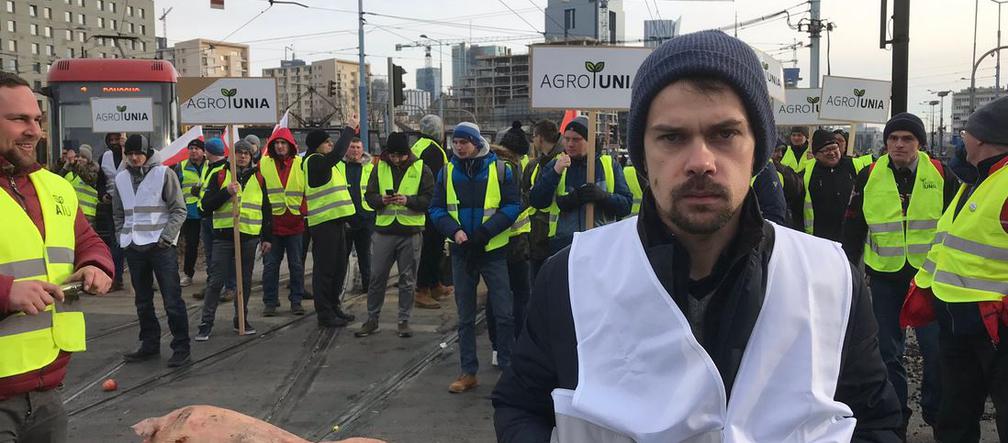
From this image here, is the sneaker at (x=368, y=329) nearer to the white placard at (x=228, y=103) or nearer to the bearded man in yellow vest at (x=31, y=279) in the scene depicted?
the white placard at (x=228, y=103)

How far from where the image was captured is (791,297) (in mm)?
1447

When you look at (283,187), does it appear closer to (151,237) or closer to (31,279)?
(151,237)

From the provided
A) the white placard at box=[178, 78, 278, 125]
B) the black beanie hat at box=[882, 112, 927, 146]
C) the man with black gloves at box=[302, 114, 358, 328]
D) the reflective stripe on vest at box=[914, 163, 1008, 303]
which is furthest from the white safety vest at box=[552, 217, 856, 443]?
the white placard at box=[178, 78, 278, 125]

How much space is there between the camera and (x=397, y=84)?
16031 millimetres

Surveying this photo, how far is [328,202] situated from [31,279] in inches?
208

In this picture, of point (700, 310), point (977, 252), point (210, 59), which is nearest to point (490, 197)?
point (977, 252)

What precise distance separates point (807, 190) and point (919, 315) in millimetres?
3407

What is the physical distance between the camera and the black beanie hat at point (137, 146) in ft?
22.6

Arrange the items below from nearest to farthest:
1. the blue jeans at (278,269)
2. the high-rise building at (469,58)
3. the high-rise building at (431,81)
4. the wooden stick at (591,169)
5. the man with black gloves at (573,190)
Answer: the wooden stick at (591,169) → the man with black gloves at (573,190) → the blue jeans at (278,269) → the high-rise building at (431,81) → the high-rise building at (469,58)

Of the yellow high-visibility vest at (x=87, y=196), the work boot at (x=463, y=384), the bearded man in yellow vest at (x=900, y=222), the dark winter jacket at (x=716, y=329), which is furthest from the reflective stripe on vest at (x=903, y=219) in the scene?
the yellow high-visibility vest at (x=87, y=196)

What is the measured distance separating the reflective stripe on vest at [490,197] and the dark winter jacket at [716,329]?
4.41 metres

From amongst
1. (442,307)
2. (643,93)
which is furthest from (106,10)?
(643,93)

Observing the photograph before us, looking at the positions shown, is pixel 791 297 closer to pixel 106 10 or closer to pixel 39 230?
pixel 39 230

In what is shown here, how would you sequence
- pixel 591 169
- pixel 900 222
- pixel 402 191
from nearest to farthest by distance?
pixel 900 222 < pixel 591 169 < pixel 402 191
